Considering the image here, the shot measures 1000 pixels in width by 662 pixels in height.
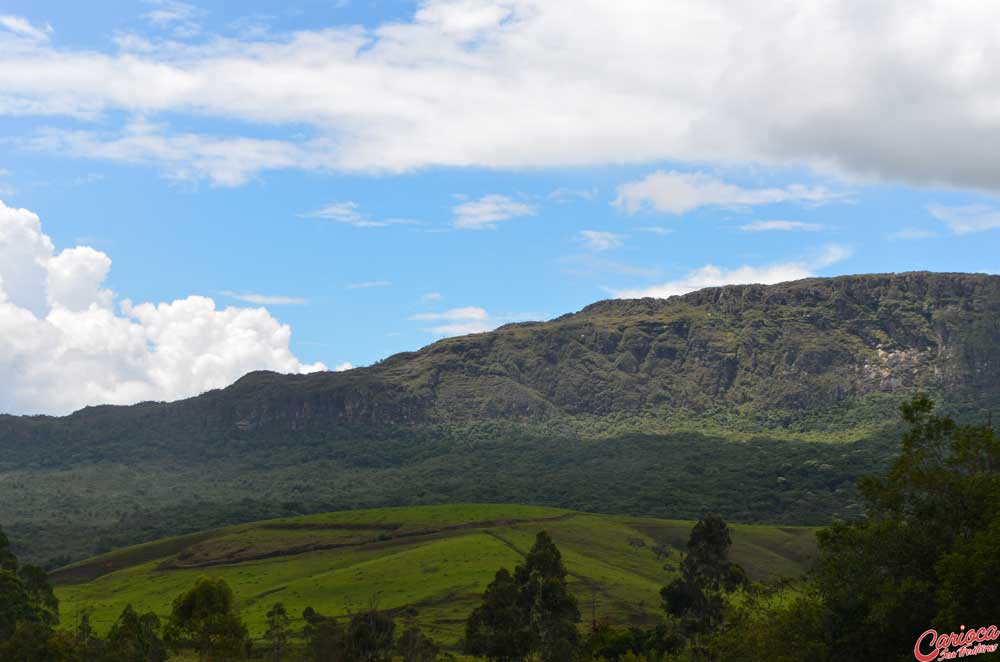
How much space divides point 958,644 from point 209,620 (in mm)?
72000

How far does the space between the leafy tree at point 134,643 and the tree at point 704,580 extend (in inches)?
2350

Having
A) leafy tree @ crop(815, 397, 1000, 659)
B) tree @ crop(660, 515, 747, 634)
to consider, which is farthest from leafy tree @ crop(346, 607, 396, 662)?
leafy tree @ crop(815, 397, 1000, 659)

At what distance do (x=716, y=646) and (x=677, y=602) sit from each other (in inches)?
1555

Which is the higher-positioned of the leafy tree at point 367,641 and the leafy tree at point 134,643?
the leafy tree at point 134,643

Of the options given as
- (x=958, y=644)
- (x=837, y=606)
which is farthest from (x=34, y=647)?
(x=958, y=644)

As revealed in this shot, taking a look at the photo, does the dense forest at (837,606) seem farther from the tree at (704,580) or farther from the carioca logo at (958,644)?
the tree at (704,580)

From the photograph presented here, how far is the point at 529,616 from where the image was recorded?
112500 mm

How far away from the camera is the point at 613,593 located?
624ft

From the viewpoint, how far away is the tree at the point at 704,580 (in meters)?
123

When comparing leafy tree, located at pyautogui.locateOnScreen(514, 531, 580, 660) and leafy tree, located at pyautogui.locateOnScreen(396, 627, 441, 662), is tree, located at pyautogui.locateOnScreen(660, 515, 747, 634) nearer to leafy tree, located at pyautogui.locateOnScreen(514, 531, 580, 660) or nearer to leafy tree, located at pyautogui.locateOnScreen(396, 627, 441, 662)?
leafy tree, located at pyautogui.locateOnScreen(514, 531, 580, 660)

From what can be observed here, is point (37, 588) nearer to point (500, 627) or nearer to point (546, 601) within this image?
point (500, 627)

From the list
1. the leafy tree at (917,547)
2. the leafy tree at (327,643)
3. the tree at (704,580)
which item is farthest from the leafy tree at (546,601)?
the leafy tree at (917,547)

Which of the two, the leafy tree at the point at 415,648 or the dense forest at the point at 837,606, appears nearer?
the dense forest at the point at 837,606

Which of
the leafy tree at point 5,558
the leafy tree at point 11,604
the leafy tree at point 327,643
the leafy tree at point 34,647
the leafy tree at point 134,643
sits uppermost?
the leafy tree at point 5,558
